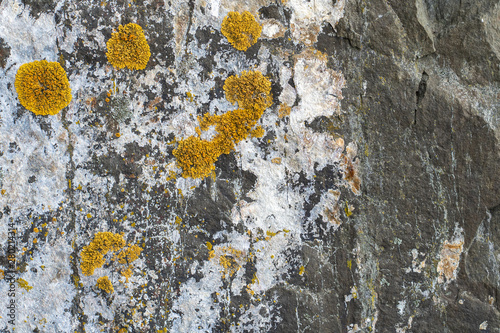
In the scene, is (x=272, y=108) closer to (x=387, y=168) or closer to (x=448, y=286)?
(x=387, y=168)

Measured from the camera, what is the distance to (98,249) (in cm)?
225

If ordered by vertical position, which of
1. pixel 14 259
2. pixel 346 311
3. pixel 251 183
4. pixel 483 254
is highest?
pixel 251 183

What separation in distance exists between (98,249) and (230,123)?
3.63 ft

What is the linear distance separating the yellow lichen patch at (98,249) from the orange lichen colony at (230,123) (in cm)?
57

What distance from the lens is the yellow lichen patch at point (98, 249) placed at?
2244mm

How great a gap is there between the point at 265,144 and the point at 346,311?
118 centimetres

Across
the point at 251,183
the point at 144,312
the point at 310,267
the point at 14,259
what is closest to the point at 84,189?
the point at 14,259

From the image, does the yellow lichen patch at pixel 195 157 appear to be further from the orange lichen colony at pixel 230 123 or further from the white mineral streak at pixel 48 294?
the white mineral streak at pixel 48 294

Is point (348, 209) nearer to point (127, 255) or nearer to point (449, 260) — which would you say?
point (449, 260)

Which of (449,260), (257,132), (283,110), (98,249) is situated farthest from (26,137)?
(449,260)

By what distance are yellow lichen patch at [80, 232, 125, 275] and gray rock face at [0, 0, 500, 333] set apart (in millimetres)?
36

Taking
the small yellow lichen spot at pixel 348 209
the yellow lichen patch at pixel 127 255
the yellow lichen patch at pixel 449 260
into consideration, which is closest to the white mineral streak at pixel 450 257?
the yellow lichen patch at pixel 449 260

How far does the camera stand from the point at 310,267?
2344 mm

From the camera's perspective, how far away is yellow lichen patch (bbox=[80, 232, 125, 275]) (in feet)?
7.36
